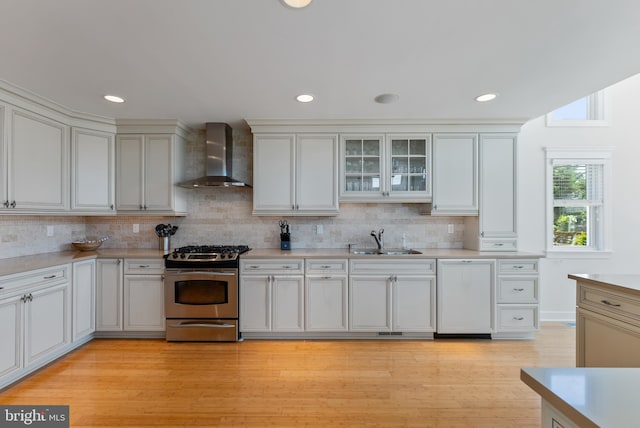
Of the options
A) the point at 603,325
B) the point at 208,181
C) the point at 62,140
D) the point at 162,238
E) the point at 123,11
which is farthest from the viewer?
the point at 162,238

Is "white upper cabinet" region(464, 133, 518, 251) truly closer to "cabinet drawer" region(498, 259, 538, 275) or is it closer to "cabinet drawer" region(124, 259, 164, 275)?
"cabinet drawer" region(498, 259, 538, 275)

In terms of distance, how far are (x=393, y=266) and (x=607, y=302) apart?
1684mm

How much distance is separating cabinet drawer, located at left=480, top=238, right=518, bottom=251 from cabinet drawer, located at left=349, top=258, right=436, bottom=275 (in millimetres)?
708

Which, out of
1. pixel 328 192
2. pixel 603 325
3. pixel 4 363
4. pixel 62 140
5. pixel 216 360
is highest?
pixel 62 140

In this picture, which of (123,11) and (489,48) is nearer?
(123,11)

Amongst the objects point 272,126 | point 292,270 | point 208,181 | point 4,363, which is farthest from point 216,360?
point 272,126

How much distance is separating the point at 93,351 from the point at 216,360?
1.28m

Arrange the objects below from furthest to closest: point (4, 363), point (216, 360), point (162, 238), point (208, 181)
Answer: point (162, 238) < point (208, 181) < point (216, 360) < point (4, 363)

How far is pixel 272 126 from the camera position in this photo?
11.3ft

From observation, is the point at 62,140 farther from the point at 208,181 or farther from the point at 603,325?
the point at 603,325

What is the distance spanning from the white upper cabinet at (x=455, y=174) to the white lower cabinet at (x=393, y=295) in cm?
74

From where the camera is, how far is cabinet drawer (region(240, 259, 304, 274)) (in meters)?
3.21

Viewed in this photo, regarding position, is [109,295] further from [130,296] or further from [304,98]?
[304,98]

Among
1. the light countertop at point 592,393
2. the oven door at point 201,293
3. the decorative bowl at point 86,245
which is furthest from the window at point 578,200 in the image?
the decorative bowl at point 86,245
